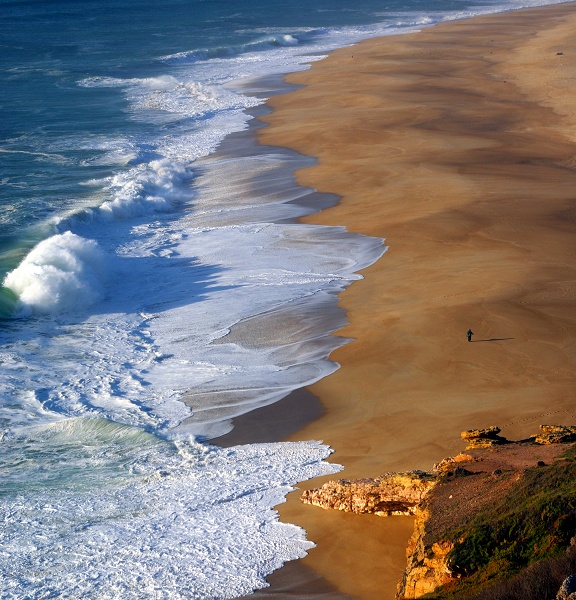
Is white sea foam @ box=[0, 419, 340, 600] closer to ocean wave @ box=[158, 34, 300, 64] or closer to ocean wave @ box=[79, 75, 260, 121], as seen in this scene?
ocean wave @ box=[79, 75, 260, 121]

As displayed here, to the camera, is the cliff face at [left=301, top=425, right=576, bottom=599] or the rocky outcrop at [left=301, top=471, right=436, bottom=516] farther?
the rocky outcrop at [left=301, top=471, right=436, bottom=516]

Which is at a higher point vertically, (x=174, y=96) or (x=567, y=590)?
(x=174, y=96)

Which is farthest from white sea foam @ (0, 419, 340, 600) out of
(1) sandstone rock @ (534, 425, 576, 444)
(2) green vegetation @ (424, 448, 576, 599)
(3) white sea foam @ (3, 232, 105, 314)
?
(3) white sea foam @ (3, 232, 105, 314)

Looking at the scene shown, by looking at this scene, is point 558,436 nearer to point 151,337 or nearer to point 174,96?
point 151,337

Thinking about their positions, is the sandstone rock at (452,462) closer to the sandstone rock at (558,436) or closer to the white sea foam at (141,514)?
the sandstone rock at (558,436)

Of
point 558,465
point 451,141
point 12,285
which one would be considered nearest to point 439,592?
point 558,465

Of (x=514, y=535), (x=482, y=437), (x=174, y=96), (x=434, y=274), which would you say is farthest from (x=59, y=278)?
(x=174, y=96)
